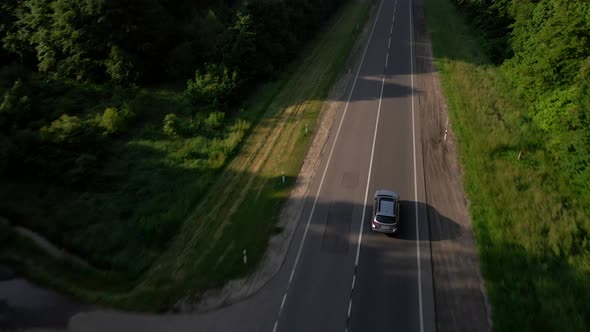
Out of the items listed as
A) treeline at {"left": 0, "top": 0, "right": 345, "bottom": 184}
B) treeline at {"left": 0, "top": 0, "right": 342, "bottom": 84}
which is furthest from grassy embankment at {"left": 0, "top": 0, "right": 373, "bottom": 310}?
treeline at {"left": 0, "top": 0, "right": 342, "bottom": 84}

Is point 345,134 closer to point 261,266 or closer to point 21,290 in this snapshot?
point 261,266

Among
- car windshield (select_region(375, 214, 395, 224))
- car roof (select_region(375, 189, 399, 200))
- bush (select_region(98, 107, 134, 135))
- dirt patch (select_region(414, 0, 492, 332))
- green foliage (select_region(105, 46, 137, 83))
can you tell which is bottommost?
dirt patch (select_region(414, 0, 492, 332))

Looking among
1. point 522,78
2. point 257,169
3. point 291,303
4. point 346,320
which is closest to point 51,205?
point 257,169

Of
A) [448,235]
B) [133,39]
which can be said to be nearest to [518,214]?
[448,235]

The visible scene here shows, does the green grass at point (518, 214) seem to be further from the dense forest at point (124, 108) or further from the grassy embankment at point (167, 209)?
the dense forest at point (124, 108)

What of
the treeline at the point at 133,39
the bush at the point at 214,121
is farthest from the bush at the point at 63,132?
the bush at the point at 214,121

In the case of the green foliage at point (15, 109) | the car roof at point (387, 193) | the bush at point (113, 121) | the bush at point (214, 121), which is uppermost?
the green foliage at point (15, 109)

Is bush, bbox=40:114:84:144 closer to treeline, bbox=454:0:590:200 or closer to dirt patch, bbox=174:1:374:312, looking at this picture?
dirt patch, bbox=174:1:374:312
